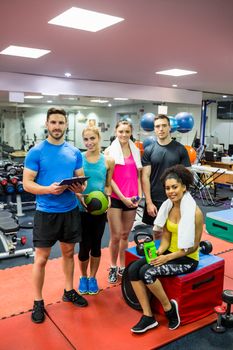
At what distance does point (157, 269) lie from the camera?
7.57 feet

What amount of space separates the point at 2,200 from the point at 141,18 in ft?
15.5

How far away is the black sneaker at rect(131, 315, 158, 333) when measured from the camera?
7.52 feet

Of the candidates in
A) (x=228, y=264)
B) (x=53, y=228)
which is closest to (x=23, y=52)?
(x=53, y=228)

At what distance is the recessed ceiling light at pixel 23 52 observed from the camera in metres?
4.05

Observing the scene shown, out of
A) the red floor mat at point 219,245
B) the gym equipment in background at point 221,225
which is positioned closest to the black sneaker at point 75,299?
the red floor mat at point 219,245

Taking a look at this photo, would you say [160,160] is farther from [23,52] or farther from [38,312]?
[23,52]

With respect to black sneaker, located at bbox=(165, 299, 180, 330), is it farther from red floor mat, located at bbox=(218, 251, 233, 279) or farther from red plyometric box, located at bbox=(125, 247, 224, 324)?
red floor mat, located at bbox=(218, 251, 233, 279)

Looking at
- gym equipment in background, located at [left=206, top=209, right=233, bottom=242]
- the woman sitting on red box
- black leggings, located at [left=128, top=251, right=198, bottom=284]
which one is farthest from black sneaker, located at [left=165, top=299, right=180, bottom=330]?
gym equipment in background, located at [left=206, top=209, right=233, bottom=242]

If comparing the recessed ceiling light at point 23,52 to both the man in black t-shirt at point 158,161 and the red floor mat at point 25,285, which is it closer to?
the man in black t-shirt at point 158,161

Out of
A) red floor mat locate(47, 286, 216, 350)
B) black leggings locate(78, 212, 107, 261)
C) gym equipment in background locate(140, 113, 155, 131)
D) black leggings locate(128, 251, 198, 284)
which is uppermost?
gym equipment in background locate(140, 113, 155, 131)

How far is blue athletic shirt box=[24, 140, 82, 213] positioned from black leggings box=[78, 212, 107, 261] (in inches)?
10.3

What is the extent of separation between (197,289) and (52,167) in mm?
1420

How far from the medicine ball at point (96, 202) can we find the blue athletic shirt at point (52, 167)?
0.47 ft

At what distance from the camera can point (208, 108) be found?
1011 cm
